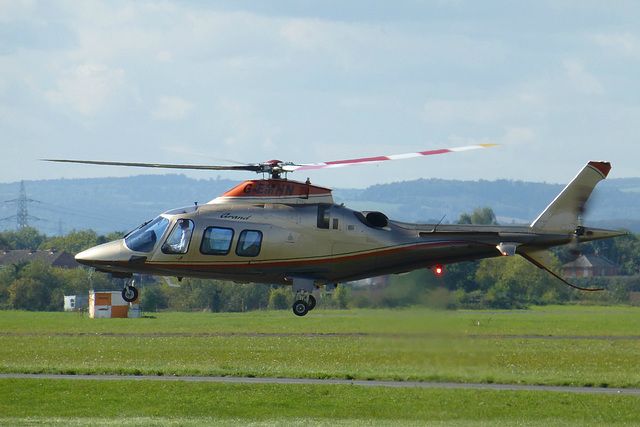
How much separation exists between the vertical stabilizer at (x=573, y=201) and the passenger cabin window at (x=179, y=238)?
11.5m

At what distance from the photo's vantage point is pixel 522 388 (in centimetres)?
5816

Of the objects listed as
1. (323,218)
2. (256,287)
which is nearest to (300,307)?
(323,218)

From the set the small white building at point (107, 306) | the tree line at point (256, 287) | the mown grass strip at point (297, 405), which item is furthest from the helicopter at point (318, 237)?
the small white building at point (107, 306)

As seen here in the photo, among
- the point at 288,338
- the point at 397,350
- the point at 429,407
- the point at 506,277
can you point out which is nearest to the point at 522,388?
the point at 429,407

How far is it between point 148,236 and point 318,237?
605 centimetres

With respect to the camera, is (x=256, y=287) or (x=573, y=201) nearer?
(x=573, y=201)

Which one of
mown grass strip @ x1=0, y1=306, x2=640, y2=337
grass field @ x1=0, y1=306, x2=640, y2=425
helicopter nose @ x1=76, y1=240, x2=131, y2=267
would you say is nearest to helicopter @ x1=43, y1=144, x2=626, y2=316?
helicopter nose @ x1=76, y1=240, x2=131, y2=267

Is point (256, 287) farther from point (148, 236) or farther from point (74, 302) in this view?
point (148, 236)

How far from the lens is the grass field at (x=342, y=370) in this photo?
39.6 metres

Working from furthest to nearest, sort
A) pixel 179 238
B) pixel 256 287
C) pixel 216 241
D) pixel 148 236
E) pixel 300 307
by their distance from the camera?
pixel 256 287 → pixel 148 236 → pixel 179 238 → pixel 216 241 → pixel 300 307

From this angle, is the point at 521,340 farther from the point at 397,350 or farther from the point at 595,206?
the point at 595,206

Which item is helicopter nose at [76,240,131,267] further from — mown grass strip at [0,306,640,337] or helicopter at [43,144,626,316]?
mown grass strip at [0,306,640,337]

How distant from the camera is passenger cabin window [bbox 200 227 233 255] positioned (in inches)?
1234

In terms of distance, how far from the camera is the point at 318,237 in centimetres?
3114
